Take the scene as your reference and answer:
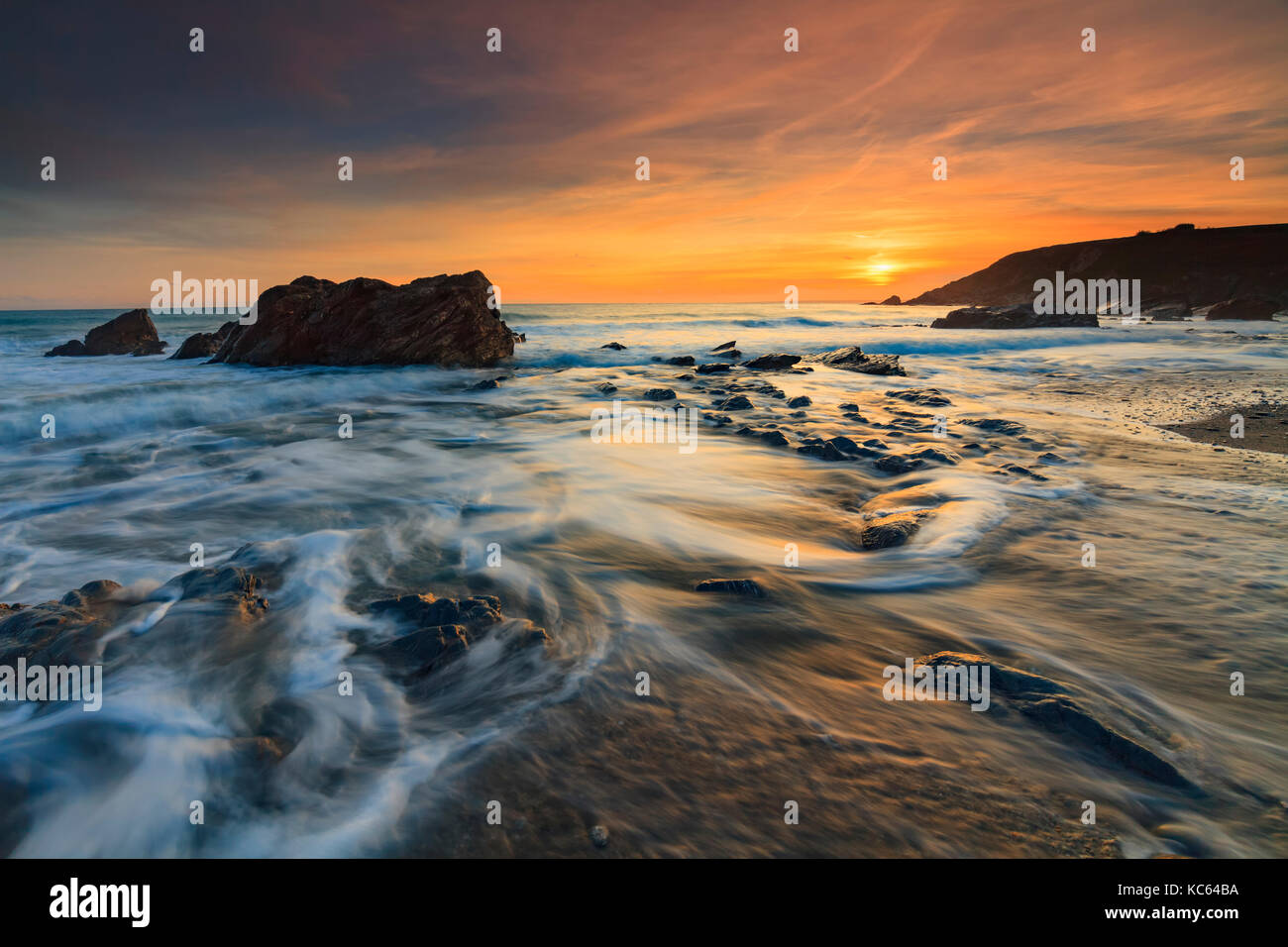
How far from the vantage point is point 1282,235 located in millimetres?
80000

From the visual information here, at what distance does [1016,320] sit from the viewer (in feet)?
142

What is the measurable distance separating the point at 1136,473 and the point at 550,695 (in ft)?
29.0

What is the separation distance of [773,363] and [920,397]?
963 centimetres

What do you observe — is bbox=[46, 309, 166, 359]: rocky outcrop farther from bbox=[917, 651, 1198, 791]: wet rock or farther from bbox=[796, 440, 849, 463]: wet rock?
bbox=[917, 651, 1198, 791]: wet rock

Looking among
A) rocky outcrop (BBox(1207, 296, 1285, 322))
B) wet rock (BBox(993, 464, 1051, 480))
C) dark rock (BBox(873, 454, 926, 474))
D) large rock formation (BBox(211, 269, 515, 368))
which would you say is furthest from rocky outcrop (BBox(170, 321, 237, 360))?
rocky outcrop (BBox(1207, 296, 1285, 322))

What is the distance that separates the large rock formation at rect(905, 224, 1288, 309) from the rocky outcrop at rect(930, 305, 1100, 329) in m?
42.2

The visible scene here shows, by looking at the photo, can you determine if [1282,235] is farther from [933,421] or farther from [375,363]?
[375,363]

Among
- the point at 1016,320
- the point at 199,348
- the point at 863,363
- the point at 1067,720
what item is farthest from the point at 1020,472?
the point at 1016,320

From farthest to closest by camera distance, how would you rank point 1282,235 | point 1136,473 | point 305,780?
point 1282,235, point 1136,473, point 305,780

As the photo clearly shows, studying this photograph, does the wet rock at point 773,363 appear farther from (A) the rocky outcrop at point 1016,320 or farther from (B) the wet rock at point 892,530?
(A) the rocky outcrop at point 1016,320

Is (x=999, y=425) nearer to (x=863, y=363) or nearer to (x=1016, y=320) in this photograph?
(x=863, y=363)

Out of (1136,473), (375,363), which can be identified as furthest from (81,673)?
(375,363)
